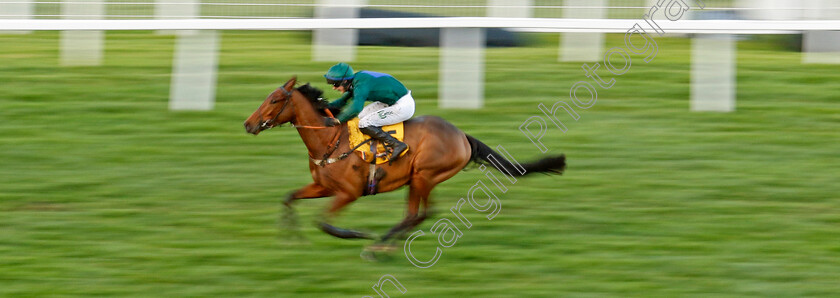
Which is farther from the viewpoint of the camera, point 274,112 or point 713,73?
point 713,73

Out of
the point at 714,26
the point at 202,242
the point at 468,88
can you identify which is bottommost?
the point at 202,242

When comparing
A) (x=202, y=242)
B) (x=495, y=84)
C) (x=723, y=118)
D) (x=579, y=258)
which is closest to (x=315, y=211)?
(x=202, y=242)

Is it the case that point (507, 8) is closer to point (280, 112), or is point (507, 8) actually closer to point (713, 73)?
point (713, 73)

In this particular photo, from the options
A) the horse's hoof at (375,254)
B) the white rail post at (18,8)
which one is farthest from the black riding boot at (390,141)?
the white rail post at (18,8)

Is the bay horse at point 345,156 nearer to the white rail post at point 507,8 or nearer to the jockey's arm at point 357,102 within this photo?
the jockey's arm at point 357,102

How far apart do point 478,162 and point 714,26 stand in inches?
126

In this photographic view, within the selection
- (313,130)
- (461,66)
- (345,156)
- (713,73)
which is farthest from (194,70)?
(713,73)

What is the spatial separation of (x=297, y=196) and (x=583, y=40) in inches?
192

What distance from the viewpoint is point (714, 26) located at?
30.1 feet

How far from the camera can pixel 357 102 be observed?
6629 millimetres

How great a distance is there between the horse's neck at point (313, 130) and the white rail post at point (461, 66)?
2652 mm

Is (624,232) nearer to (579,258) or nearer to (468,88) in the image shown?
(579,258)

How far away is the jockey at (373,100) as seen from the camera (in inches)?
261

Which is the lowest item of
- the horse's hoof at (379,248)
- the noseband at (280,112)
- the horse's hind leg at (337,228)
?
the horse's hoof at (379,248)
